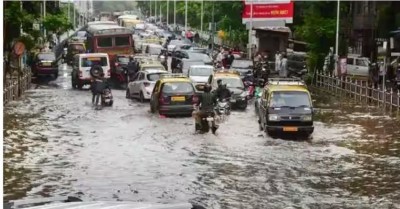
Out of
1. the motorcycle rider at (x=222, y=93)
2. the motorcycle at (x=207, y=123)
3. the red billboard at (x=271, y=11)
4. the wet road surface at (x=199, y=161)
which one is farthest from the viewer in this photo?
the red billboard at (x=271, y=11)

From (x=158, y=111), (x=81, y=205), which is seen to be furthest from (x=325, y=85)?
(x=81, y=205)

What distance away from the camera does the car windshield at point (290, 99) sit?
71.5ft

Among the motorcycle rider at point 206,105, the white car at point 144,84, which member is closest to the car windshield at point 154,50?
the white car at point 144,84

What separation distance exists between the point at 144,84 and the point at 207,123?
10.1 meters

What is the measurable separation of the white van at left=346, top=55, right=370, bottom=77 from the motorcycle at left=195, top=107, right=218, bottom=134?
2013 centimetres

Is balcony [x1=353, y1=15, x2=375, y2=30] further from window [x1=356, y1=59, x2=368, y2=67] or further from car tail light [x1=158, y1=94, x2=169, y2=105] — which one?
car tail light [x1=158, y1=94, x2=169, y2=105]

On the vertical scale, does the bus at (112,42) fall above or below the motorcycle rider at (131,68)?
above

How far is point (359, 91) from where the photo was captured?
110 feet

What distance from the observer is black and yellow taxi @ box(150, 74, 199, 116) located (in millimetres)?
26250

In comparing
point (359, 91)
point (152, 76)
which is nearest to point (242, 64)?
point (359, 91)

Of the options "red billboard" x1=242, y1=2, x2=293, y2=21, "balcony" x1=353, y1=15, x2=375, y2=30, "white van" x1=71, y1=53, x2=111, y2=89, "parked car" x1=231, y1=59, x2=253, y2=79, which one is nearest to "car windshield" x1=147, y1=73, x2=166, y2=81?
"white van" x1=71, y1=53, x2=111, y2=89

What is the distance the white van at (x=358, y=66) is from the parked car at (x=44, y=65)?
16.8m

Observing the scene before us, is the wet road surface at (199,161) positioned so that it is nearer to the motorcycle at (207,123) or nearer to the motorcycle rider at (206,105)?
the motorcycle at (207,123)

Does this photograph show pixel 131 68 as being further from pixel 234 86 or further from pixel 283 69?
pixel 234 86
